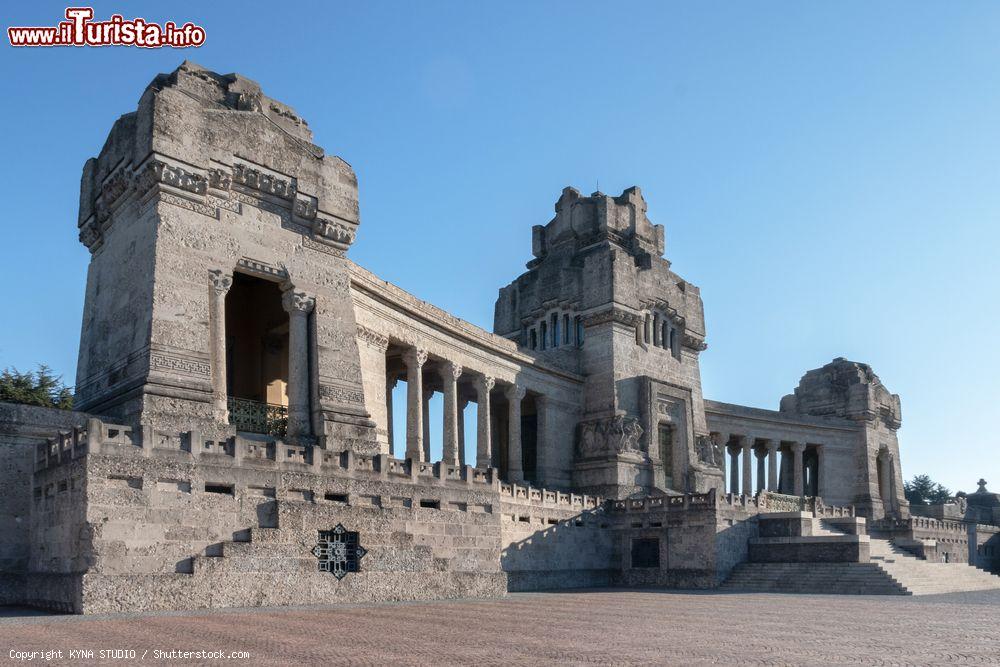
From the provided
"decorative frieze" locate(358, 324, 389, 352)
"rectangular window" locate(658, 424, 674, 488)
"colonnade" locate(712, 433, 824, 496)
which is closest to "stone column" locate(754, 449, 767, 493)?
"colonnade" locate(712, 433, 824, 496)

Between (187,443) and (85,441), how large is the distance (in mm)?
2535

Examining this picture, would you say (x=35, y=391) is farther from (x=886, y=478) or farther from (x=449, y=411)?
(x=886, y=478)

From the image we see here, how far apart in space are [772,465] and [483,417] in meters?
30.1

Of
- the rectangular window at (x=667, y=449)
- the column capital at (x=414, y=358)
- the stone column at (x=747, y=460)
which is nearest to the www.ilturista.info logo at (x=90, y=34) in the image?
the column capital at (x=414, y=358)

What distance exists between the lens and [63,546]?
23297 mm

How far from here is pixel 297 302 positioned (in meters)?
32.3

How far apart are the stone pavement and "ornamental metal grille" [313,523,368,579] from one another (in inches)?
76.8

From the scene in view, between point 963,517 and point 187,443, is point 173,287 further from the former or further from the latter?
point 963,517

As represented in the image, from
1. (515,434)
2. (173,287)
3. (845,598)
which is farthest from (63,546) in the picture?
(515,434)

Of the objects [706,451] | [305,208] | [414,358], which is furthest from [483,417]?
[305,208]

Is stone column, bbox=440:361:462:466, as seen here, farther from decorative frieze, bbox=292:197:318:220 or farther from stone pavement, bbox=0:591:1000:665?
stone pavement, bbox=0:591:1000:665

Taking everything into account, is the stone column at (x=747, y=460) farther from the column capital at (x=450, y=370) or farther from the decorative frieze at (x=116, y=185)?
the decorative frieze at (x=116, y=185)

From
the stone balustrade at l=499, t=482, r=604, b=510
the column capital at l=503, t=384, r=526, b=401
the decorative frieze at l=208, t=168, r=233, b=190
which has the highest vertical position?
the decorative frieze at l=208, t=168, r=233, b=190

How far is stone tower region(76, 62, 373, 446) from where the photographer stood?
2839 cm
